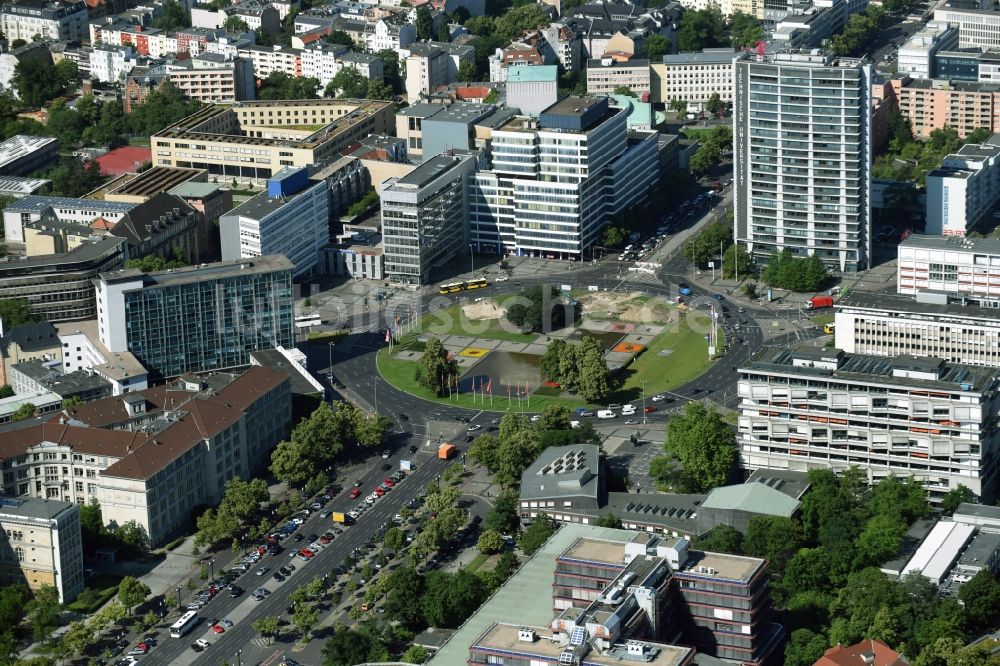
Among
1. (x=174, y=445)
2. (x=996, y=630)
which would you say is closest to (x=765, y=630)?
(x=996, y=630)

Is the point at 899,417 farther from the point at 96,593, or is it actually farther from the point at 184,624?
the point at 96,593

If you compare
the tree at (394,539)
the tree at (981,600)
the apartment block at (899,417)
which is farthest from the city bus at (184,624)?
the tree at (981,600)

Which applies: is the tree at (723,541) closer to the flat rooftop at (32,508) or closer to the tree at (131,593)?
the tree at (131,593)

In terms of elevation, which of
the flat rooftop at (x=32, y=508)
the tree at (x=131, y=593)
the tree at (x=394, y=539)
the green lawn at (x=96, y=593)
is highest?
the flat rooftop at (x=32, y=508)

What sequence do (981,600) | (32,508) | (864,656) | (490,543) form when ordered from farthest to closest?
(490,543) → (32,508) → (981,600) → (864,656)

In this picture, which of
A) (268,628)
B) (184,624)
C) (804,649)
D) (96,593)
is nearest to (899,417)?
(804,649)

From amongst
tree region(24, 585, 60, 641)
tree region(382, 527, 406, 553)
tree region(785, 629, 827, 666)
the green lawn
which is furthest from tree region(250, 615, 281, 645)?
tree region(785, 629, 827, 666)
